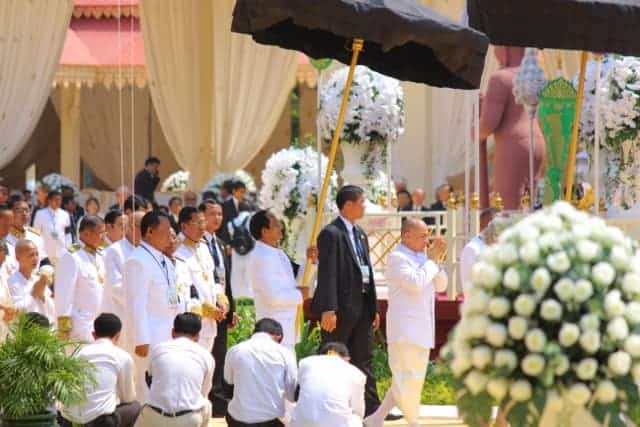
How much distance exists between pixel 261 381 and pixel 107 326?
962 millimetres

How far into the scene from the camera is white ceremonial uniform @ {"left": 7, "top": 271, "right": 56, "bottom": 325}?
11258 millimetres

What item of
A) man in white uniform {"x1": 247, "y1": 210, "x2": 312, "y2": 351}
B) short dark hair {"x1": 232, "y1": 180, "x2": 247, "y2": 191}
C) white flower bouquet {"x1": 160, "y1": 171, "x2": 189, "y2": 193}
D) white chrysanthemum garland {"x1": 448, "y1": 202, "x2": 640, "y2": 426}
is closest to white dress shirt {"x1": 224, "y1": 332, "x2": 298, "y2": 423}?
man in white uniform {"x1": 247, "y1": 210, "x2": 312, "y2": 351}

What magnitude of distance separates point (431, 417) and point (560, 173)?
335 centimetres

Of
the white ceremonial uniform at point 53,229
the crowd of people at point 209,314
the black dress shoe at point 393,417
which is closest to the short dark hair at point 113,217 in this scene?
the crowd of people at point 209,314

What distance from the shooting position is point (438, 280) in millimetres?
11219

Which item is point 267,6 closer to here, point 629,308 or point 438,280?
point 438,280

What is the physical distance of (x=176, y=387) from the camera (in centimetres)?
934

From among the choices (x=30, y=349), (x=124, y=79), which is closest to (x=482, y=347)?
(x=30, y=349)

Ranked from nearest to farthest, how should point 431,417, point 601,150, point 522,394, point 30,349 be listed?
point 522,394 → point 30,349 → point 431,417 → point 601,150

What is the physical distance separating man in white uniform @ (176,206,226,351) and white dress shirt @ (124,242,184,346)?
1.25ft

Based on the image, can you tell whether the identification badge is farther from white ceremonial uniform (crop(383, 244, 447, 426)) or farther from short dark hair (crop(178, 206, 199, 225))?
short dark hair (crop(178, 206, 199, 225))

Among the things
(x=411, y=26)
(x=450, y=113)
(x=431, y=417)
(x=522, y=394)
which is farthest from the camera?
(x=450, y=113)

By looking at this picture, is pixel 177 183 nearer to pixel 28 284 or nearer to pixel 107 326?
pixel 28 284

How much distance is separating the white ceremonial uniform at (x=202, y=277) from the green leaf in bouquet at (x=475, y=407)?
522cm
